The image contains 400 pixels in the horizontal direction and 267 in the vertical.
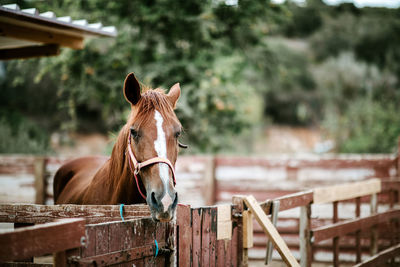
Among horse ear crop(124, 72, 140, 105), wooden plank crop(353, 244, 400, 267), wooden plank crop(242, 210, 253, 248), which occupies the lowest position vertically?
wooden plank crop(353, 244, 400, 267)

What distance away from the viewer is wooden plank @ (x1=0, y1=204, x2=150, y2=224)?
238cm

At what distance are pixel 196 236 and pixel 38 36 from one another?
3061 mm

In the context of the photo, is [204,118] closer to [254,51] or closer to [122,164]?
[254,51]

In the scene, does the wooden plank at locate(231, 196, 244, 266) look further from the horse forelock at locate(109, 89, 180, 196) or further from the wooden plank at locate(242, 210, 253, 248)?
the horse forelock at locate(109, 89, 180, 196)

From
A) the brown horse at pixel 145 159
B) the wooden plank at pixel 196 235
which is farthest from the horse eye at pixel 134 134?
the wooden plank at pixel 196 235

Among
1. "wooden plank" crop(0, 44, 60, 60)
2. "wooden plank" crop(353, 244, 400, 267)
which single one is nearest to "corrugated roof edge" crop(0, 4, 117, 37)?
"wooden plank" crop(0, 44, 60, 60)

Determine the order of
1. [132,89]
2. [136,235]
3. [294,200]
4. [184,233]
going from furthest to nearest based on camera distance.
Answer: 1. [294,200]
2. [132,89]
3. [184,233]
4. [136,235]

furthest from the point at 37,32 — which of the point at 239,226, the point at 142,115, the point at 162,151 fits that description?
the point at 239,226

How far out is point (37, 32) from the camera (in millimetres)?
4105

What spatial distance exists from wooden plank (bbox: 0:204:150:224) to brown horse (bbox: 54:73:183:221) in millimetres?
167

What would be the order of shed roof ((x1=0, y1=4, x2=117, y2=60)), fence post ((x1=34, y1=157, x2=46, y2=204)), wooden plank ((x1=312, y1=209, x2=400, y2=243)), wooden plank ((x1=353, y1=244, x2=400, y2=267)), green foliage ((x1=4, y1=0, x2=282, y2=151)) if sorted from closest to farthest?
shed roof ((x1=0, y1=4, x2=117, y2=60))
wooden plank ((x1=312, y1=209, x2=400, y2=243))
wooden plank ((x1=353, y1=244, x2=400, y2=267))
fence post ((x1=34, y1=157, x2=46, y2=204))
green foliage ((x1=4, y1=0, x2=282, y2=151))

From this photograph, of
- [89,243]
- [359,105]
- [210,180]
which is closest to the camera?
[89,243]

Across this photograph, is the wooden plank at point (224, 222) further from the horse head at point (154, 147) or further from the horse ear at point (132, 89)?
the horse ear at point (132, 89)

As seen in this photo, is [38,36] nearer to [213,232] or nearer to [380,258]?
[213,232]
